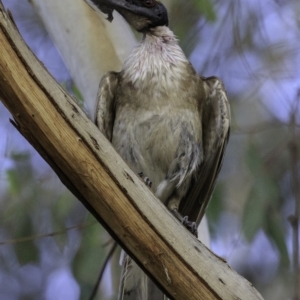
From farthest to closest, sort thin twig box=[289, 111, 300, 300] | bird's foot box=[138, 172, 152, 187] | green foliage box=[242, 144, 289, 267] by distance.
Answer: green foliage box=[242, 144, 289, 267] → thin twig box=[289, 111, 300, 300] → bird's foot box=[138, 172, 152, 187]

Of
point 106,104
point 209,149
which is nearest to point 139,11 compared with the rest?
point 106,104

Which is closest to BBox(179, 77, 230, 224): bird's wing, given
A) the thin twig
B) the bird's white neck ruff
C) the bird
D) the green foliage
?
the bird

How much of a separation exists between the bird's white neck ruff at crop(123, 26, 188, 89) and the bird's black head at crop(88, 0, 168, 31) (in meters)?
0.04

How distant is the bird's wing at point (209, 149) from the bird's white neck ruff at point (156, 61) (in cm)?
17

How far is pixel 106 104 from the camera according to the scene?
288 centimetres

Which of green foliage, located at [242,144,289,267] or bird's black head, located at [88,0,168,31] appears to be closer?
bird's black head, located at [88,0,168,31]

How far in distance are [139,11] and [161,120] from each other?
0.51 metres

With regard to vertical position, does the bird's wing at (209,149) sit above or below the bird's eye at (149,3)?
below

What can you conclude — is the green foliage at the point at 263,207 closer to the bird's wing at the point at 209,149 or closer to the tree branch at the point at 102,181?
the bird's wing at the point at 209,149

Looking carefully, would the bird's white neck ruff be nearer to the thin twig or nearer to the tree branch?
the thin twig

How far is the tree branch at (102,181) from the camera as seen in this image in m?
1.73

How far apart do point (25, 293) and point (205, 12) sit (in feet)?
6.39

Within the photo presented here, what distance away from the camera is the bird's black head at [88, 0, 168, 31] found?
9.51 ft

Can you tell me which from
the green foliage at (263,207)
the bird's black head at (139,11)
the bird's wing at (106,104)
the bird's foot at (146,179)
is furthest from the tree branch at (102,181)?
the green foliage at (263,207)
